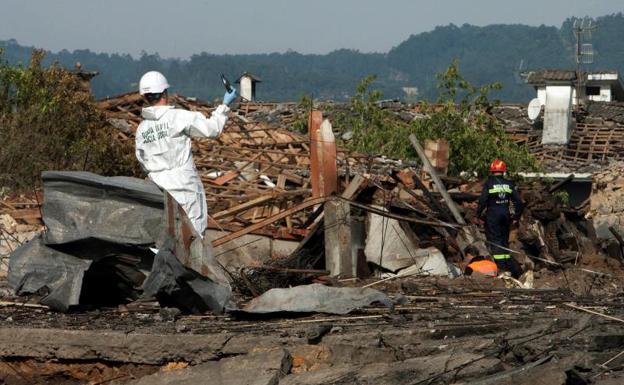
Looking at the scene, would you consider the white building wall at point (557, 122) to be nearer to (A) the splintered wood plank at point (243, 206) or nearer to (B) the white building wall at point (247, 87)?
(B) the white building wall at point (247, 87)

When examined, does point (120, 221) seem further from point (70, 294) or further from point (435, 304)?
point (435, 304)

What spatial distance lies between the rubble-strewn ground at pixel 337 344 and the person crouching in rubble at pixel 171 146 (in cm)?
99

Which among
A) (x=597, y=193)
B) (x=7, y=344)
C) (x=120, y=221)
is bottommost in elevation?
(x=597, y=193)

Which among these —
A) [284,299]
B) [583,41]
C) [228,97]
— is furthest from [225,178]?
[583,41]

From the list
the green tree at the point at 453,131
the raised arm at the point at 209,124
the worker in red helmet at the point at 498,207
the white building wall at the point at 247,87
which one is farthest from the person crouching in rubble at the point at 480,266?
the white building wall at the point at 247,87

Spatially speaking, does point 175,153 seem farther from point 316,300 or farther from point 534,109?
point 534,109

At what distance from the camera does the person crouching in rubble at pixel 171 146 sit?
29.1 ft

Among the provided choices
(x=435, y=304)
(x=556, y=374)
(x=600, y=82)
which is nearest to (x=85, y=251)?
(x=435, y=304)

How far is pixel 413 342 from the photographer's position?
6.68m

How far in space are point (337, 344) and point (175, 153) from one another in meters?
2.81

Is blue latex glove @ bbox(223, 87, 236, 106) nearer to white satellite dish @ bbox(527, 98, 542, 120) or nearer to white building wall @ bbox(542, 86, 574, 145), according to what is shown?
white building wall @ bbox(542, 86, 574, 145)

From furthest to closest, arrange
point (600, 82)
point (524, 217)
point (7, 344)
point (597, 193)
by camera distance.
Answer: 1. point (600, 82)
2. point (597, 193)
3. point (524, 217)
4. point (7, 344)

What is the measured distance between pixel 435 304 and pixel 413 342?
1469mm

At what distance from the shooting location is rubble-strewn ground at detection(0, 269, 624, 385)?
19.7ft
